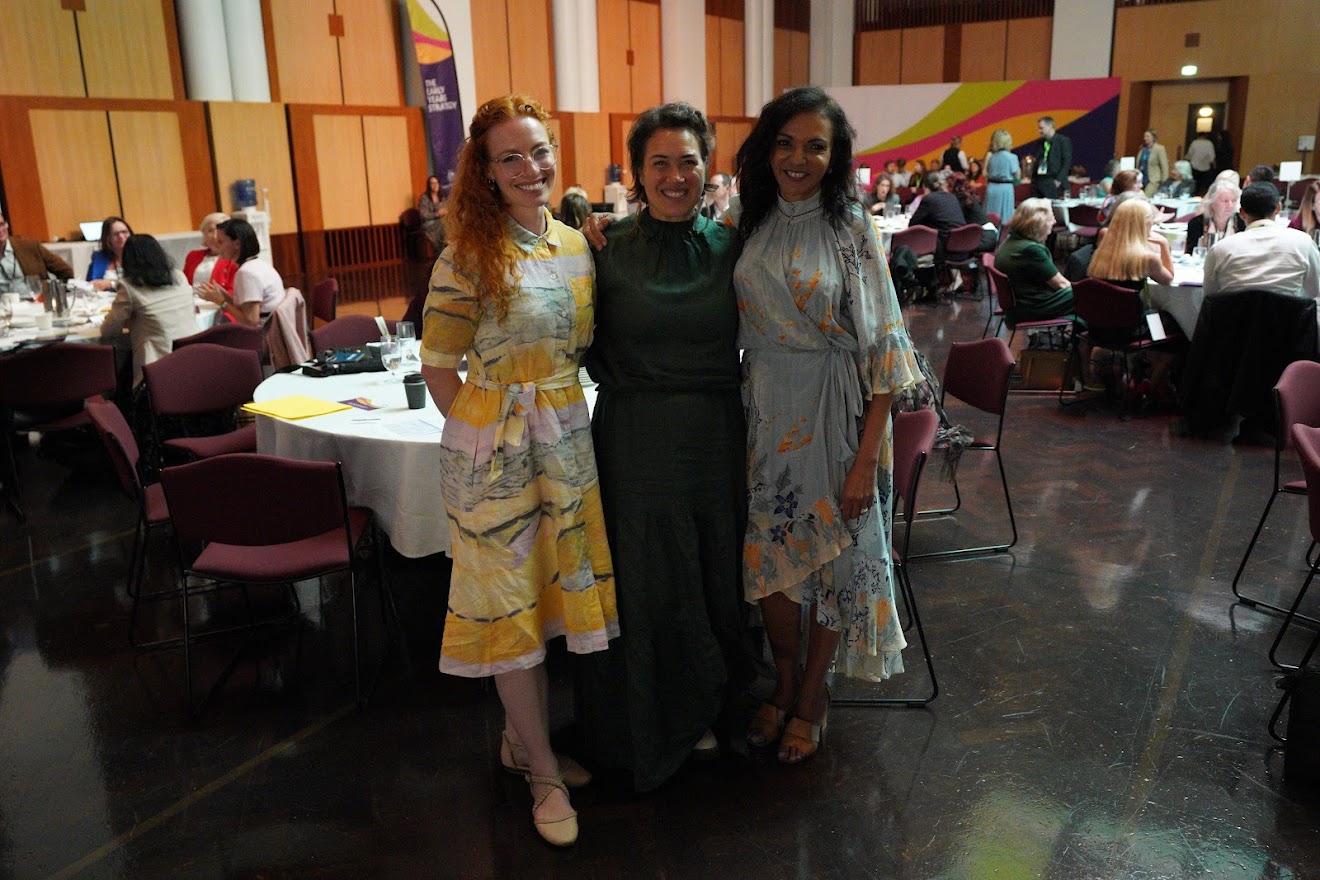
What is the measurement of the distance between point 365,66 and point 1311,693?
1342 centimetres

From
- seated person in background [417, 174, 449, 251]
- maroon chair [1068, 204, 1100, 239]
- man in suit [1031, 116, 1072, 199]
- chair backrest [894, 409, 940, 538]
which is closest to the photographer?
chair backrest [894, 409, 940, 538]

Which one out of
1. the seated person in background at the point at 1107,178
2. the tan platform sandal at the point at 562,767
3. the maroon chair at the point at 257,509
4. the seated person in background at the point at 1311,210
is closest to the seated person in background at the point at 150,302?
the maroon chair at the point at 257,509

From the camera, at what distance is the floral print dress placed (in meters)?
2.44

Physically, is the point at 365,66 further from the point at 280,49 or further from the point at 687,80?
the point at 687,80

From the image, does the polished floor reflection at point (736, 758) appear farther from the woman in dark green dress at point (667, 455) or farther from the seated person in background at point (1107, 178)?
the seated person in background at point (1107, 178)

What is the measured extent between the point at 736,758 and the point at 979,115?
18878 millimetres

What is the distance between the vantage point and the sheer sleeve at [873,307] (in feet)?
7.97

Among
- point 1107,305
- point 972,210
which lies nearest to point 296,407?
point 1107,305

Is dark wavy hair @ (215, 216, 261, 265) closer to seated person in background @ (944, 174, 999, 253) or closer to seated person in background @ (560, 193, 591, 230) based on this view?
seated person in background @ (560, 193, 591, 230)

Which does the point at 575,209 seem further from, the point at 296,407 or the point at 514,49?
the point at 514,49

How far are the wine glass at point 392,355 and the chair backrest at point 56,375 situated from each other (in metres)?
1.78

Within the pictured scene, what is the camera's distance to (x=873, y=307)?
244cm

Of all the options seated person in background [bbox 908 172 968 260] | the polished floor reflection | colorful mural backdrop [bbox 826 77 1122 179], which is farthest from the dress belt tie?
colorful mural backdrop [bbox 826 77 1122 179]

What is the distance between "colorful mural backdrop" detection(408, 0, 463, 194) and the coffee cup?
10407 mm
